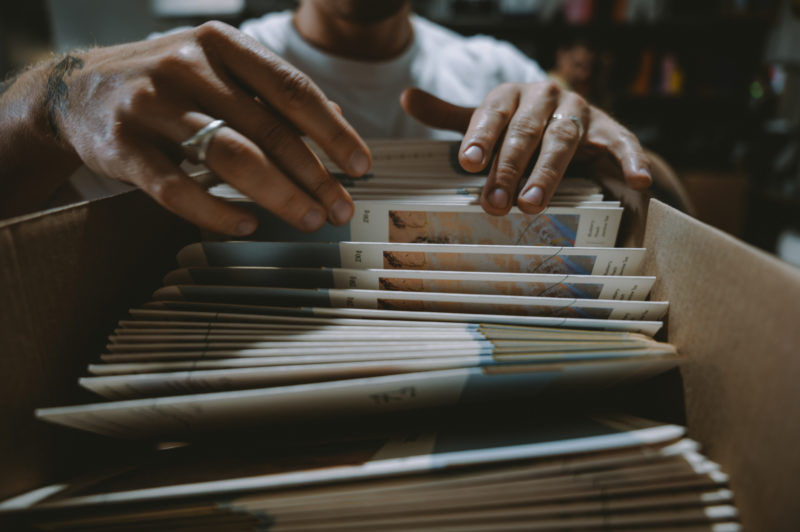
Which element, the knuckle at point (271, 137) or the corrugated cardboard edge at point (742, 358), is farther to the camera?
the knuckle at point (271, 137)

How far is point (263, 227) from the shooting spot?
1.98ft

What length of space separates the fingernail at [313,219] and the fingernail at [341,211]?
2 centimetres

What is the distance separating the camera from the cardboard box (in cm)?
34

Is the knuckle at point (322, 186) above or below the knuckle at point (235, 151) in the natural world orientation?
below

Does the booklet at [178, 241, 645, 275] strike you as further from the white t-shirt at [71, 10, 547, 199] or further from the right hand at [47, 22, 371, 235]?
the white t-shirt at [71, 10, 547, 199]

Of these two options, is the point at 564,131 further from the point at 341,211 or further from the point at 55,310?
the point at 55,310

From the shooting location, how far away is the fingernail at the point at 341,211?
0.53m

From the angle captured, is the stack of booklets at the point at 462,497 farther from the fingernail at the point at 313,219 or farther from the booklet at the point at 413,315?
the fingernail at the point at 313,219

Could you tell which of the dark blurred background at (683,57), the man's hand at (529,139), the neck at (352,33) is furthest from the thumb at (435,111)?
the dark blurred background at (683,57)

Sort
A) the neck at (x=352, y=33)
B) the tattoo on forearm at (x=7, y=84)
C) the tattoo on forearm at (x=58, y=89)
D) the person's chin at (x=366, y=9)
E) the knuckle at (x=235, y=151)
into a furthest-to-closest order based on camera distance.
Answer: the neck at (x=352, y=33)
the person's chin at (x=366, y=9)
the tattoo on forearm at (x=7, y=84)
the tattoo on forearm at (x=58, y=89)
the knuckle at (x=235, y=151)

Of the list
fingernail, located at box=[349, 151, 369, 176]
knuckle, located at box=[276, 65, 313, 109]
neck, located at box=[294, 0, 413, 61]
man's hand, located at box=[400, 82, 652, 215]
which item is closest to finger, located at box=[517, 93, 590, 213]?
man's hand, located at box=[400, 82, 652, 215]

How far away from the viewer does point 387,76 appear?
1.40 metres

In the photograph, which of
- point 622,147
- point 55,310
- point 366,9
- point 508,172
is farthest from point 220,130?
point 366,9

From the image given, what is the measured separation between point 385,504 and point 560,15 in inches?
148
